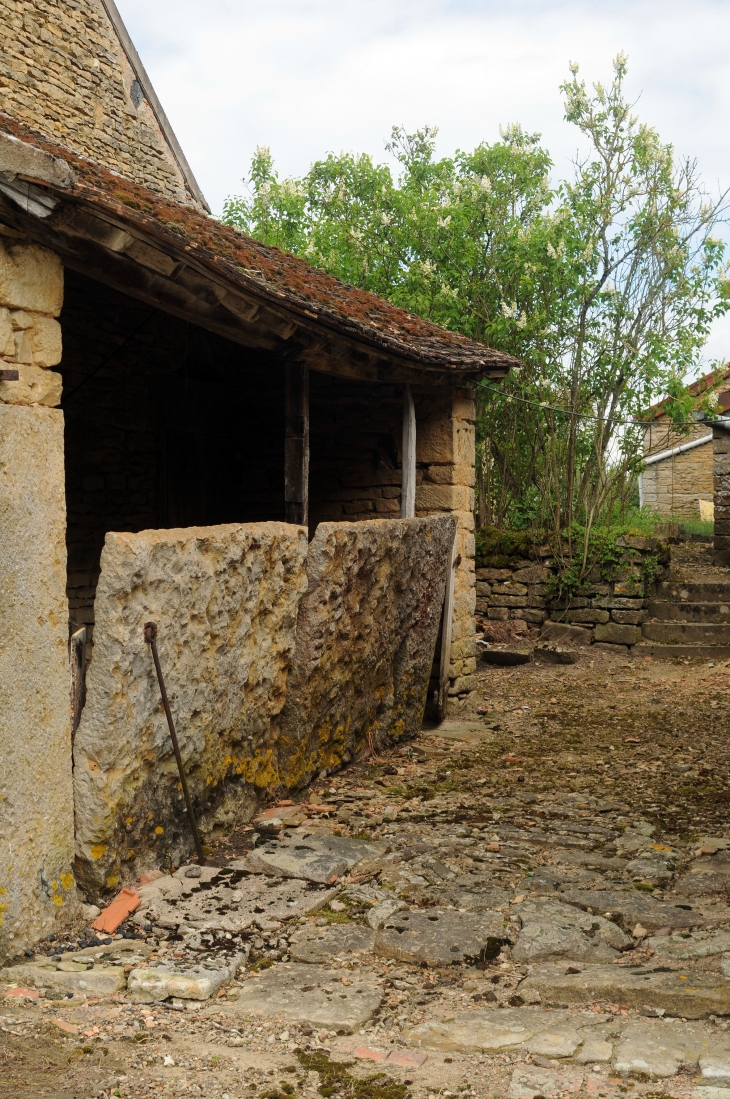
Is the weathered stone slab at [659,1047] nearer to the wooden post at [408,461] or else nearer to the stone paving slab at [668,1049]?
the stone paving slab at [668,1049]

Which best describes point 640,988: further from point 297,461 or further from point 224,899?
point 297,461

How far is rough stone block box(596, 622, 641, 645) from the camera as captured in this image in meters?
11.2

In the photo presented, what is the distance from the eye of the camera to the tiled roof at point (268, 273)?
4168 millimetres

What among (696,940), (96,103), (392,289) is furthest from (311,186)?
(696,940)

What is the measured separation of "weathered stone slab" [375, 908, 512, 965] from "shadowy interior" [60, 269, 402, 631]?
4.25 meters

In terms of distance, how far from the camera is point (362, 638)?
6.09m

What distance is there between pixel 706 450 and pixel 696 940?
19351 mm

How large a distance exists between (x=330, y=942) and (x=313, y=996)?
0.48 metres

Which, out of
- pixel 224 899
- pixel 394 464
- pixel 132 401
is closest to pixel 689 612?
pixel 394 464

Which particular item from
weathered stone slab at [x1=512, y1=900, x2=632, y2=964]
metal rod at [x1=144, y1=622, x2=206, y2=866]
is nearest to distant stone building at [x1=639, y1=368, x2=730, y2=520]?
weathered stone slab at [x1=512, y1=900, x2=632, y2=964]

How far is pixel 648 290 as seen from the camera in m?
11.7

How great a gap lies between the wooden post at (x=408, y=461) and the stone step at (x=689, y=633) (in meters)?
4.54

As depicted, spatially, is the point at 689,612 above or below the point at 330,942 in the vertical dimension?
above

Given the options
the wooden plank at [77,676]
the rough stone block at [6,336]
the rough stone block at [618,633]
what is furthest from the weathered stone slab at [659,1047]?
the rough stone block at [618,633]
